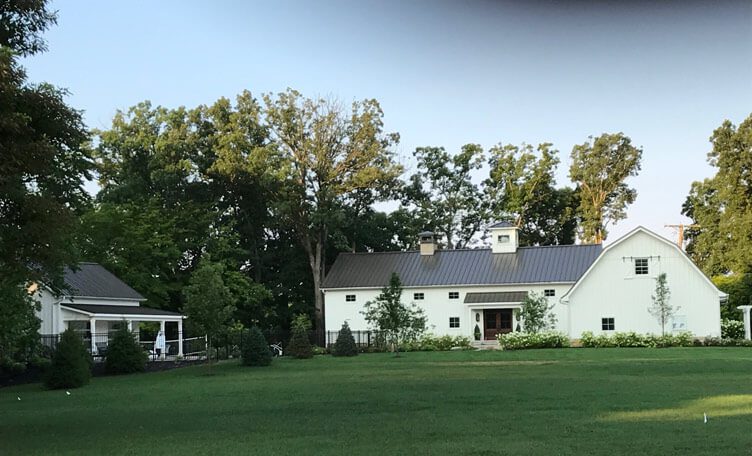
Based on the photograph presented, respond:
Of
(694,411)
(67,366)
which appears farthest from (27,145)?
(67,366)

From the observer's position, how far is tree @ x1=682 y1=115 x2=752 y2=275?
54688 millimetres

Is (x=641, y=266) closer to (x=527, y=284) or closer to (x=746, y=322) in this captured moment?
(x=746, y=322)

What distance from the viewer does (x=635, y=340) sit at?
139ft

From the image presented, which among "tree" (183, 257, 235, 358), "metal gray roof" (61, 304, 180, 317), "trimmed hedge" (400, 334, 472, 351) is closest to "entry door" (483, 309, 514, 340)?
"trimmed hedge" (400, 334, 472, 351)

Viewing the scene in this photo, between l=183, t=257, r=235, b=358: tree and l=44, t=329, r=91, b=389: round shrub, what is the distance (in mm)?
5980

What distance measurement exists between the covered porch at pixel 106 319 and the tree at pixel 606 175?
34.3m

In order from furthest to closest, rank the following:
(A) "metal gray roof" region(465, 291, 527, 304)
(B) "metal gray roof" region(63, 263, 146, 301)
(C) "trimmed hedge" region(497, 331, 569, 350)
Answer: (A) "metal gray roof" region(465, 291, 527, 304) < (C) "trimmed hedge" region(497, 331, 569, 350) < (B) "metal gray roof" region(63, 263, 146, 301)

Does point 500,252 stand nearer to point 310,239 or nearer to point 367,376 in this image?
point 310,239

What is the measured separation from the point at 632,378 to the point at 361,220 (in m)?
40.4

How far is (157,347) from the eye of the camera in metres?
39.3

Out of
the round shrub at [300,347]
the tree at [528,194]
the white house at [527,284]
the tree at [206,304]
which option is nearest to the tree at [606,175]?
the tree at [528,194]

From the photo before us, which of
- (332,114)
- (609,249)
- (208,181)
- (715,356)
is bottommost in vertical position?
(715,356)

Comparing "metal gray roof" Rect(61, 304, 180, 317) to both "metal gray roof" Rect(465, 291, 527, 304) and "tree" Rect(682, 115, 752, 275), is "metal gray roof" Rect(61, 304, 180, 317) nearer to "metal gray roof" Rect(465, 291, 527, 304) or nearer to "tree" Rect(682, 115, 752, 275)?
"metal gray roof" Rect(465, 291, 527, 304)

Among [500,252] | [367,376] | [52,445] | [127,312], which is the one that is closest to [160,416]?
[52,445]
